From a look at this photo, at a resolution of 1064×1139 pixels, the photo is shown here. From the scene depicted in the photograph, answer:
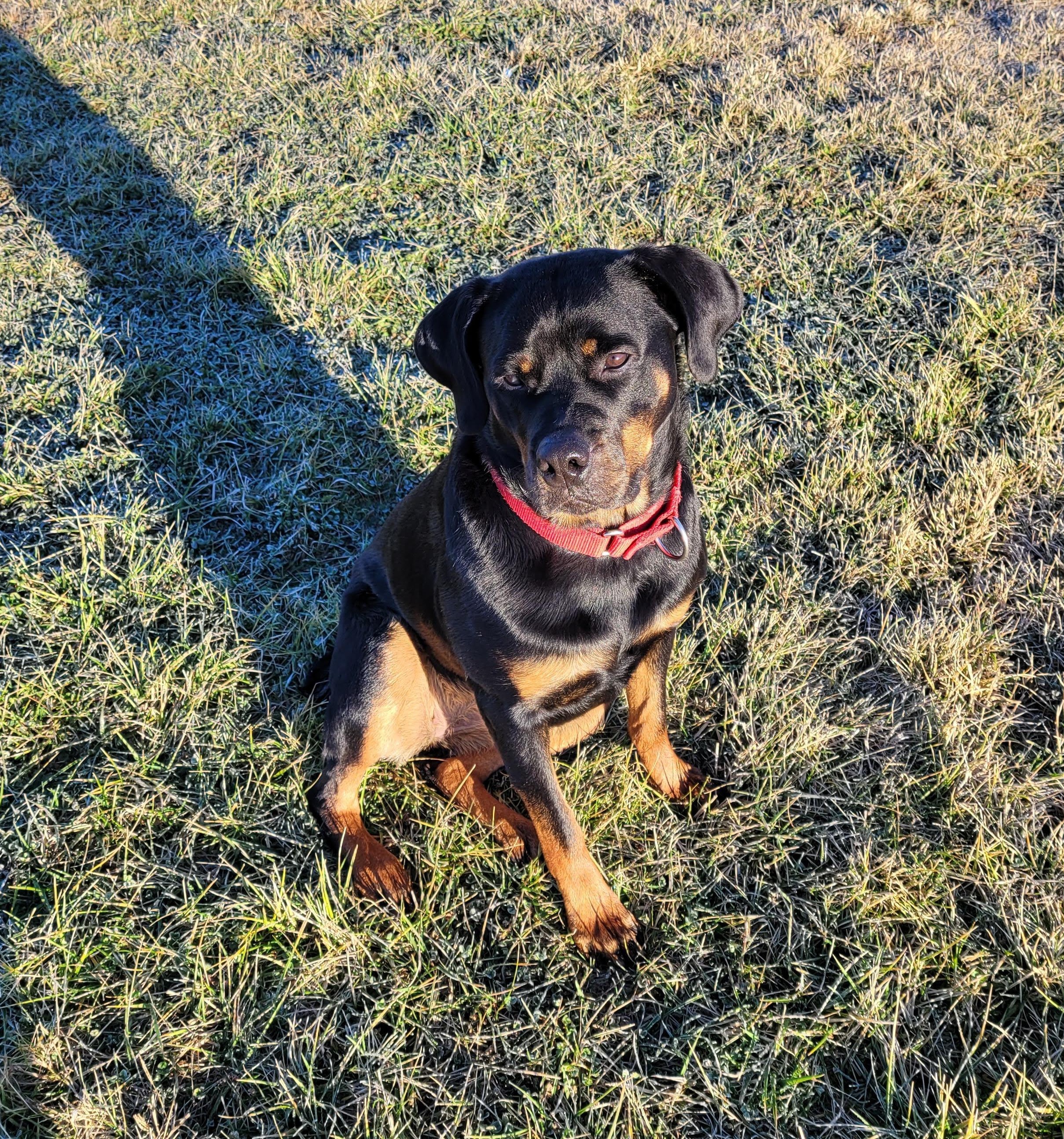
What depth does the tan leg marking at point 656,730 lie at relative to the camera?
2553 mm

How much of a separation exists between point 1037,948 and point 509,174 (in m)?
4.66

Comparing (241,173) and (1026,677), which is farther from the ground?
(241,173)

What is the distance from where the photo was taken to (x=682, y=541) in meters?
2.38

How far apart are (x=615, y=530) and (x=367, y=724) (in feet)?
3.09

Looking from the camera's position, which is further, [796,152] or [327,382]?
[796,152]

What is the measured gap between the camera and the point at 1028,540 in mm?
3250

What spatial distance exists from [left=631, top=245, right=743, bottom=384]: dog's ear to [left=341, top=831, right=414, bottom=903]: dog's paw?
5.33ft

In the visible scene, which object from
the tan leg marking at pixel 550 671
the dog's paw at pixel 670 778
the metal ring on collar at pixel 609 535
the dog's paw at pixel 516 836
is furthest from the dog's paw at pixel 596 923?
the metal ring on collar at pixel 609 535

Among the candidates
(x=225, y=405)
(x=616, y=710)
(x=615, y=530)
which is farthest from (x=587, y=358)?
(x=225, y=405)

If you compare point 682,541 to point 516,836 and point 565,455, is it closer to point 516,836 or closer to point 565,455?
point 565,455

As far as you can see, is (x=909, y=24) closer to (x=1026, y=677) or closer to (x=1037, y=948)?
(x=1026, y=677)

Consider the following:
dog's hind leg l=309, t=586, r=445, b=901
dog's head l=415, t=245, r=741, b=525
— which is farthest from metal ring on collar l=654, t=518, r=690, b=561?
dog's hind leg l=309, t=586, r=445, b=901

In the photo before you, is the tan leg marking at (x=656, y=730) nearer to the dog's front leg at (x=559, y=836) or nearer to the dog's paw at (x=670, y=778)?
the dog's paw at (x=670, y=778)

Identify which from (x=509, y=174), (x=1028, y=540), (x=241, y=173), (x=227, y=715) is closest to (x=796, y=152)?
(x=509, y=174)
